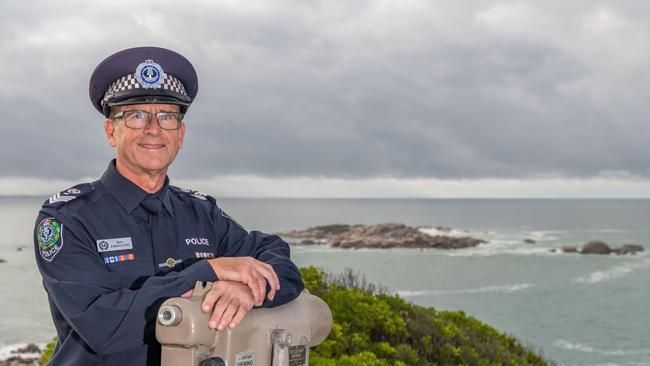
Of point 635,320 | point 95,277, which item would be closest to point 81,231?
point 95,277

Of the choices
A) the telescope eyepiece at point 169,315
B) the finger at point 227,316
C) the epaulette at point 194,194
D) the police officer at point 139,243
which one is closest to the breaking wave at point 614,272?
the epaulette at point 194,194

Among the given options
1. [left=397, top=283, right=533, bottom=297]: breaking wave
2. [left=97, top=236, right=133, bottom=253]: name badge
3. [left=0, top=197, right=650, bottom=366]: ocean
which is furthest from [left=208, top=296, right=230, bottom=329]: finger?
[left=397, top=283, right=533, bottom=297]: breaking wave

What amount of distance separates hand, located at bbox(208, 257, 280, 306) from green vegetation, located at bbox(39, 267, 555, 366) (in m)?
3.50

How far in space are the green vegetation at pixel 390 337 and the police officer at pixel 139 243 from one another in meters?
3.16

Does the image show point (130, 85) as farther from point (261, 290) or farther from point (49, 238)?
point (261, 290)

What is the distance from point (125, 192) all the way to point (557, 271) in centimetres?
5257

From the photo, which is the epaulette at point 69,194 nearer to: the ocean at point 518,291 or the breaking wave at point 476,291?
the ocean at point 518,291

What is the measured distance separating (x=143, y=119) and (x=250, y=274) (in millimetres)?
903

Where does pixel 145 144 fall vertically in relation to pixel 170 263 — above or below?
above

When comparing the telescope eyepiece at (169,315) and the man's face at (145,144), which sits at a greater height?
the man's face at (145,144)

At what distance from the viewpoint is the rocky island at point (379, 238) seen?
231 ft

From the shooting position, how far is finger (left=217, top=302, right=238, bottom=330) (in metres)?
2.40

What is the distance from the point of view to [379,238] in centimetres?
7306

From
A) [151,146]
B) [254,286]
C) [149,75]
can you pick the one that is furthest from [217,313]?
[149,75]
